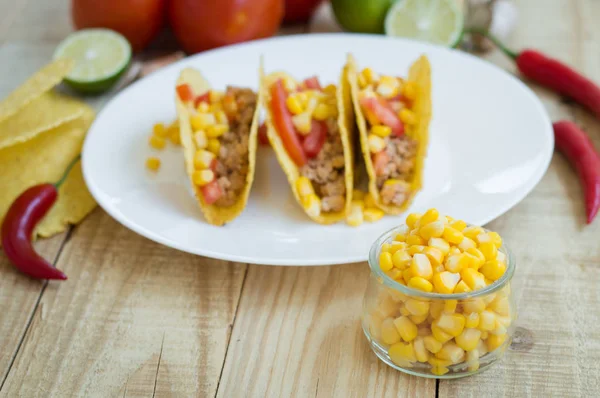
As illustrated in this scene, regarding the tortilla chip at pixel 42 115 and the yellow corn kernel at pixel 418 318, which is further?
the tortilla chip at pixel 42 115

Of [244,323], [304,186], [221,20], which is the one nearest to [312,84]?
[304,186]

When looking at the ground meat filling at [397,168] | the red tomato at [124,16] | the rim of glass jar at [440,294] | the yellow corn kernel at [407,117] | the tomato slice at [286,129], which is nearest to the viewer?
the rim of glass jar at [440,294]

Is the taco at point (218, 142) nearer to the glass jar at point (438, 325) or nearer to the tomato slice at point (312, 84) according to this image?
the tomato slice at point (312, 84)

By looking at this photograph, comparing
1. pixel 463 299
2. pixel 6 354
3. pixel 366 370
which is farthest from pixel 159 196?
pixel 463 299

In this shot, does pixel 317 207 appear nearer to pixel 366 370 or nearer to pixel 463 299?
pixel 366 370

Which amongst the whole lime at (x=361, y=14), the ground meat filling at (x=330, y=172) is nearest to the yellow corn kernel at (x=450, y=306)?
the ground meat filling at (x=330, y=172)

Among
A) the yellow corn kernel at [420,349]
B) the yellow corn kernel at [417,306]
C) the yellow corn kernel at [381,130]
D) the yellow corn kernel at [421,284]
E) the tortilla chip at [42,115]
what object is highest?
the yellow corn kernel at [421,284]

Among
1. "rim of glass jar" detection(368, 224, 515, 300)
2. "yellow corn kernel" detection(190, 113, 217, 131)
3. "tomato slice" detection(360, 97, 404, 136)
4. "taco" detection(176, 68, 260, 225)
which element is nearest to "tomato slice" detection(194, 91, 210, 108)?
"taco" detection(176, 68, 260, 225)
